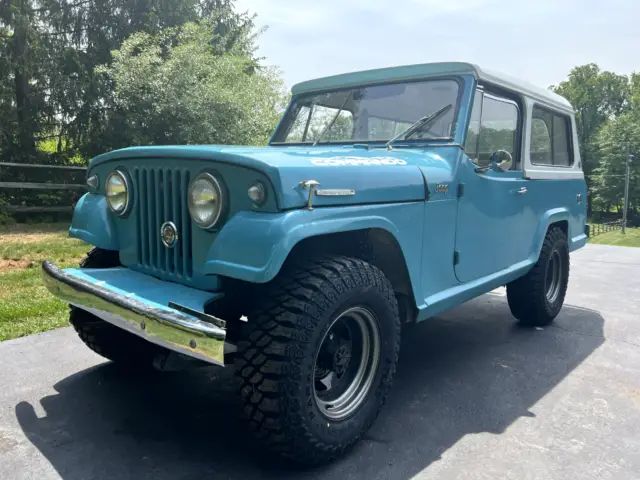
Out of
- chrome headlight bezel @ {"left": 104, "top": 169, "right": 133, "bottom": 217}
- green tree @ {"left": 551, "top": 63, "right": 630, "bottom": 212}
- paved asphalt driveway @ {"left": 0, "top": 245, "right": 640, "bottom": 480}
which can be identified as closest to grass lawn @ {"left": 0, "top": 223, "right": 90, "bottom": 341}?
paved asphalt driveway @ {"left": 0, "top": 245, "right": 640, "bottom": 480}

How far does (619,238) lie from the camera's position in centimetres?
3812

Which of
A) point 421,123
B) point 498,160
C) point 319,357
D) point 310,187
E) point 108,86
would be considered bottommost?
point 319,357

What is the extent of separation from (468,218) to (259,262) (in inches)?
67.6

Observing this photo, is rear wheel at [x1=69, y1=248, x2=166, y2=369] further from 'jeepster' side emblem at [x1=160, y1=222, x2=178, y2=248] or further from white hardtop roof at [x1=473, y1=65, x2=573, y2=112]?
white hardtop roof at [x1=473, y1=65, x2=573, y2=112]

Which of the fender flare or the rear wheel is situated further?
the fender flare

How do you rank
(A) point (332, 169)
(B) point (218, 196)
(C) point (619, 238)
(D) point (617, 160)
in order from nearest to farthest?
(B) point (218, 196) → (A) point (332, 169) → (C) point (619, 238) → (D) point (617, 160)

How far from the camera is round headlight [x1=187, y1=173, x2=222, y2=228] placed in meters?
2.33

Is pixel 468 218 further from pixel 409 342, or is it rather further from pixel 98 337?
pixel 98 337

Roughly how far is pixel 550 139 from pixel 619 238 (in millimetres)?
38671

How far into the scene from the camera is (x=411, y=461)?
243cm

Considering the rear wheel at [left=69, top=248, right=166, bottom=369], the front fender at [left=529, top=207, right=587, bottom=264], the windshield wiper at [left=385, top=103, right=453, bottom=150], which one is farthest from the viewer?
the front fender at [left=529, top=207, right=587, bottom=264]

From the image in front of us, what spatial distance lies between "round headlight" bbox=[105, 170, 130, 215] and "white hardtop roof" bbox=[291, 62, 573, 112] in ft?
6.18

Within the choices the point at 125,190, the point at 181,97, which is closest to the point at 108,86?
the point at 181,97

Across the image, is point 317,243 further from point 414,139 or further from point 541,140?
point 541,140
